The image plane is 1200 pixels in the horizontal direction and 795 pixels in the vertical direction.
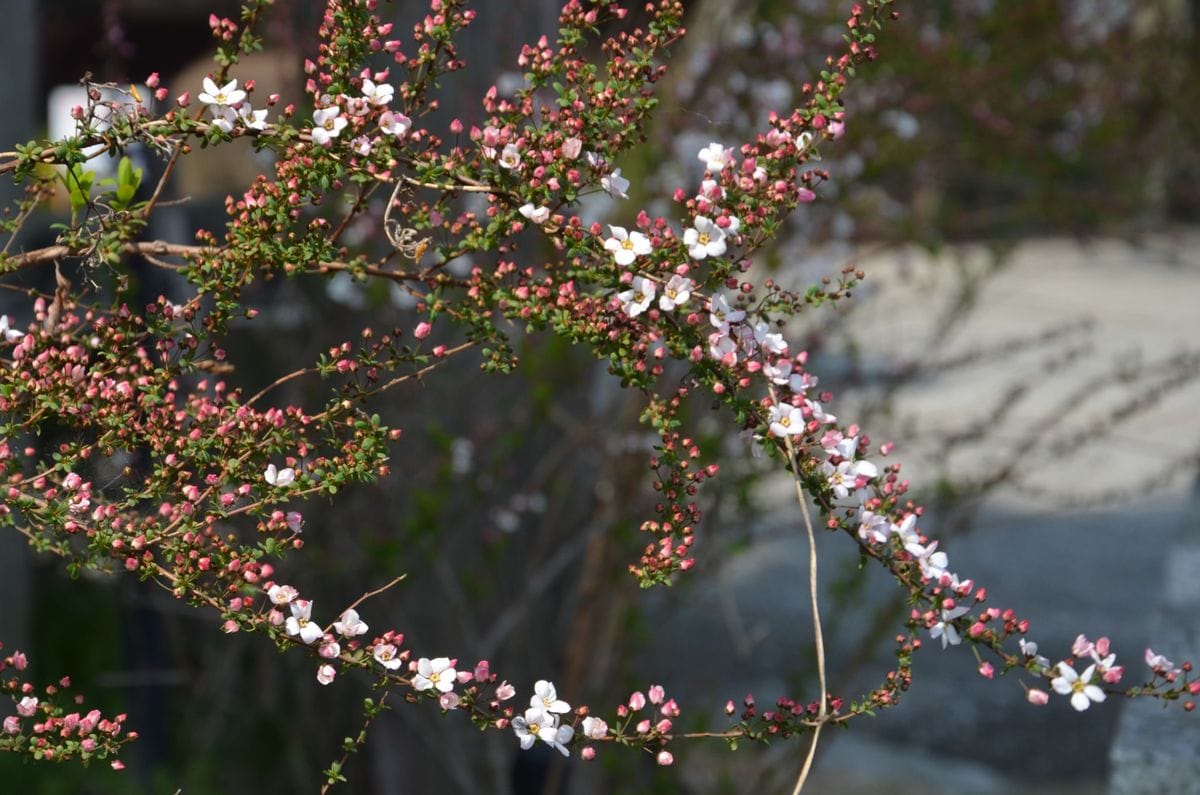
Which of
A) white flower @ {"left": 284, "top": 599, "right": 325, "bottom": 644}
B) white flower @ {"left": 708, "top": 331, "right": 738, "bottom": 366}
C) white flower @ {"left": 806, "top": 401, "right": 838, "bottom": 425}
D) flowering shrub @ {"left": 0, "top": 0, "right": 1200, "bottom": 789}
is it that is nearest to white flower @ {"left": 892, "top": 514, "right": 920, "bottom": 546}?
flowering shrub @ {"left": 0, "top": 0, "right": 1200, "bottom": 789}

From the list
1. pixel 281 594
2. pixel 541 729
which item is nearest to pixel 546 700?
pixel 541 729

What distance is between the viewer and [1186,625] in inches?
85.8

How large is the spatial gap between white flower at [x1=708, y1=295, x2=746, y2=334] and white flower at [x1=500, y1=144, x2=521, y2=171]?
0.23 meters

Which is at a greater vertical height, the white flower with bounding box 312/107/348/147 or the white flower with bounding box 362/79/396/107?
the white flower with bounding box 362/79/396/107

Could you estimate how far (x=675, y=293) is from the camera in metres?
1.37

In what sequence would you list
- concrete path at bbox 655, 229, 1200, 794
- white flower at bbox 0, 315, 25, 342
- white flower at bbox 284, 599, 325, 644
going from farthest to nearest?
concrete path at bbox 655, 229, 1200, 794
white flower at bbox 0, 315, 25, 342
white flower at bbox 284, 599, 325, 644

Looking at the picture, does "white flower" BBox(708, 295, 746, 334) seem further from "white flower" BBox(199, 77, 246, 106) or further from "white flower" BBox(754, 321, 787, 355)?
"white flower" BBox(199, 77, 246, 106)

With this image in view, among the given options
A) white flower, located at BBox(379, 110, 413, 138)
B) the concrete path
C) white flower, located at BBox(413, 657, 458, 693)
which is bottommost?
white flower, located at BBox(413, 657, 458, 693)

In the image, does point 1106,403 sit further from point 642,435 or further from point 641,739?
point 641,739

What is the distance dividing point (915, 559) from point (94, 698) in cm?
367

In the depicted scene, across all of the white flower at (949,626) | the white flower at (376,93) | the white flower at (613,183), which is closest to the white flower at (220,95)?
the white flower at (376,93)

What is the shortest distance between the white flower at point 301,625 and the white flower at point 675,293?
16.5 inches

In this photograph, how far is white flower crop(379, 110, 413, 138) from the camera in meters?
1.40

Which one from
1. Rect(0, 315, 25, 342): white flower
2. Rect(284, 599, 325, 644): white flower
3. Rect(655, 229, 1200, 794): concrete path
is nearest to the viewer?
Rect(284, 599, 325, 644): white flower
